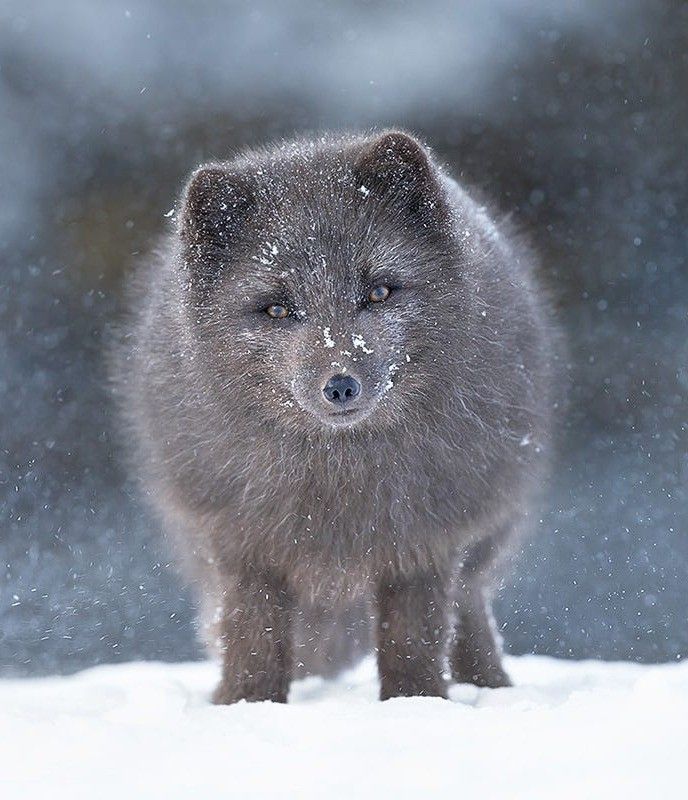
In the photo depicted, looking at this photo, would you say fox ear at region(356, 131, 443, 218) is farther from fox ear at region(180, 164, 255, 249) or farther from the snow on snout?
the snow on snout

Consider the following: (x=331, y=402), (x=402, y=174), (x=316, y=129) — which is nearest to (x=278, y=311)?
(x=331, y=402)

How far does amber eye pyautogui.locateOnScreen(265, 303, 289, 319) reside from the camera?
426 centimetres

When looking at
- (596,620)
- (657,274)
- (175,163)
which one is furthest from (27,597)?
(657,274)

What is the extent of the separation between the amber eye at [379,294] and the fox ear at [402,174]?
0.37 m

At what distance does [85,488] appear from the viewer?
31.0 feet

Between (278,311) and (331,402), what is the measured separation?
46 cm

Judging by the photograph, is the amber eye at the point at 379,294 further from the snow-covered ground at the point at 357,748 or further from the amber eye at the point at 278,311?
the snow-covered ground at the point at 357,748

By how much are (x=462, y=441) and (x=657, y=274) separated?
5379mm

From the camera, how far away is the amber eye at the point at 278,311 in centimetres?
426

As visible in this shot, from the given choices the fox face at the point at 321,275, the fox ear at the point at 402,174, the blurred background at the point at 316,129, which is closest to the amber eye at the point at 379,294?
the fox face at the point at 321,275

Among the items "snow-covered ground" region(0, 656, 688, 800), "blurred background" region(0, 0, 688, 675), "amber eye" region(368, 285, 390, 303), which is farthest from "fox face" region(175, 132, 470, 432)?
"blurred background" region(0, 0, 688, 675)

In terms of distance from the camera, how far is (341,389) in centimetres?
396

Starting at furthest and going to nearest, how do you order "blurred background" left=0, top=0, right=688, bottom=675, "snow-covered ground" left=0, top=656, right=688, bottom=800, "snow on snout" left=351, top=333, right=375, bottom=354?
"blurred background" left=0, top=0, right=688, bottom=675
"snow on snout" left=351, top=333, right=375, bottom=354
"snow-covered ground" left=0, top=656, right=688, bottom=800

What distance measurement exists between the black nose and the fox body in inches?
1.3
